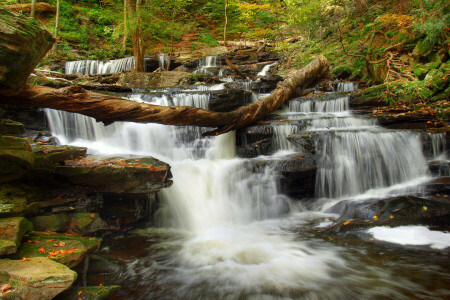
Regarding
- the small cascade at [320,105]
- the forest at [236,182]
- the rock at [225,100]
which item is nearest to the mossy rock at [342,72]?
the forest at [236,182]

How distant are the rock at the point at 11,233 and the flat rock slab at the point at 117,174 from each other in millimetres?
1107

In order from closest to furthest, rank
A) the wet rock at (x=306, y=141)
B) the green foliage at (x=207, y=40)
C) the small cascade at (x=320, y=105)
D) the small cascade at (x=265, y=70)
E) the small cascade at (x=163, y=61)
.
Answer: the wet rock at (x=306, y=141) → the small cascade at (x=320, y=105) → the small cascade at (x=265, y=70) → the small cascade at (x=163, y=61) → the green foliage at (x=207, y=40)

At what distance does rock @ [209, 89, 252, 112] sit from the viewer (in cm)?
854

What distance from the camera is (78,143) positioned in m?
7.17

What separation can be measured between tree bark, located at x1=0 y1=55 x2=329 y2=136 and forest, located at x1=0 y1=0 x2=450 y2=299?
26 millimetres

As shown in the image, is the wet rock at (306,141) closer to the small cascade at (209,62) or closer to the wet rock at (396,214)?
the wet rock at (396,214)

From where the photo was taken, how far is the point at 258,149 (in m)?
7.12

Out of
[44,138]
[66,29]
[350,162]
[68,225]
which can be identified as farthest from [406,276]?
[66,29]

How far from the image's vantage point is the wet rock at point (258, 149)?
7121 mm

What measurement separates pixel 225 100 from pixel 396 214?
18.9 feet

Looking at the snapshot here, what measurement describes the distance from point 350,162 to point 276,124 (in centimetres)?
219

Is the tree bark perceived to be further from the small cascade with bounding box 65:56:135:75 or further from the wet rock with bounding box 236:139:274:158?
the small cascade with bounding box 65:56:135:75

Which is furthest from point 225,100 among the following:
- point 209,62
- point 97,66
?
point 97,66

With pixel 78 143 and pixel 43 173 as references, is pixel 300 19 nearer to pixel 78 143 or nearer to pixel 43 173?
pixel 78 143
